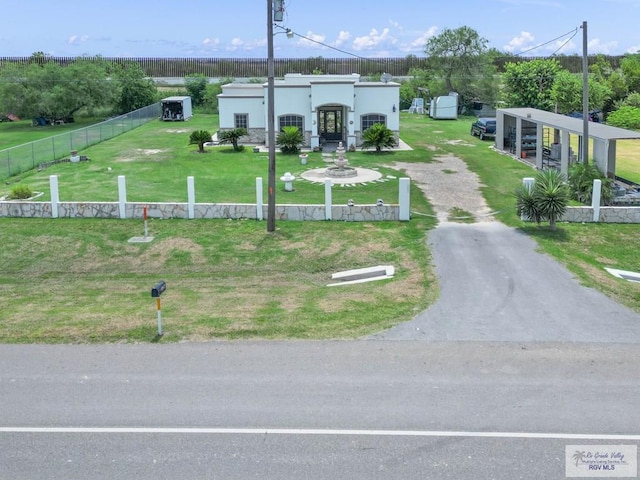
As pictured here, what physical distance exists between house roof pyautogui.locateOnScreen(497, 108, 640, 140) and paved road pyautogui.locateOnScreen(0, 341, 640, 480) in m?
15.4

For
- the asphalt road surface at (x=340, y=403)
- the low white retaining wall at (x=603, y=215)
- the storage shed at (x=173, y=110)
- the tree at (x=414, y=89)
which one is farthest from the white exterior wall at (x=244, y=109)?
the asphalt road surface at (x=340, y=403)

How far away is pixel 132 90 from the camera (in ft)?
191

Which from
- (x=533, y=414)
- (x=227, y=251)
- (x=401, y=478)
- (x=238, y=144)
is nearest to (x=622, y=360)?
(x=533, y=414)

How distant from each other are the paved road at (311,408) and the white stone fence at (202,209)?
34.8ft

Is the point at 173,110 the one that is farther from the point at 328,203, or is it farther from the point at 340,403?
the point at 340,403

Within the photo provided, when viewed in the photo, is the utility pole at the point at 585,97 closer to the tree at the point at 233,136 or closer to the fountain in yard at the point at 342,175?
the fountain in yard at the point at 342,175

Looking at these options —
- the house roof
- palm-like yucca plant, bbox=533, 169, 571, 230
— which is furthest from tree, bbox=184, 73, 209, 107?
palm-like yucca plant, bbox=533, 169, 571, 230

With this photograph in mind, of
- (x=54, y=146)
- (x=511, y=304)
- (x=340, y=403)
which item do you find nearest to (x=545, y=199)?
(x=511, y=304)

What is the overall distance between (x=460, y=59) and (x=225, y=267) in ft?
153

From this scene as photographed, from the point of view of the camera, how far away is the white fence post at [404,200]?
21453mm

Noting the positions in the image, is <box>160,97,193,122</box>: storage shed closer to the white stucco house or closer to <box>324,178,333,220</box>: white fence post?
the white stucco house

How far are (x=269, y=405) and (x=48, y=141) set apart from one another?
101ft

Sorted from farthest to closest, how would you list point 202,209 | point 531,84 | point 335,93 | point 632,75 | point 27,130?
point 632,75 < point 27,130 < point 531,84 < point 335,93 < point 202,209

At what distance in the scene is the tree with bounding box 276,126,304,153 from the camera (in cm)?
3659
